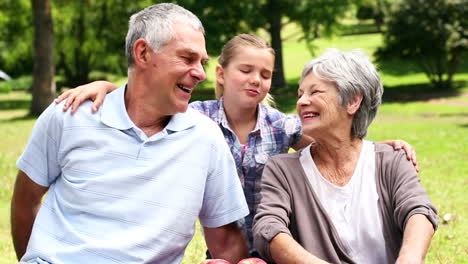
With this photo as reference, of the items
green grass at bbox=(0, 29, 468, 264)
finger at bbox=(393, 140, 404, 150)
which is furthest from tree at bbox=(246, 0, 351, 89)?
finger at bbox=(393, 140, 404, 150)

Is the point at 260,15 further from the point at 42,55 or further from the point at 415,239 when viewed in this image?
the point at 415,239

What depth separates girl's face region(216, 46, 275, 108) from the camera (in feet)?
15.6

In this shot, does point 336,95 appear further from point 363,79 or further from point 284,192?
point 284,192

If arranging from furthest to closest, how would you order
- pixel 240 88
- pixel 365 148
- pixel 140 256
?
1. pixel 240 88
2. pixel 365 148
3. pixel 140 256

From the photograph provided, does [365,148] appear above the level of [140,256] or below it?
above

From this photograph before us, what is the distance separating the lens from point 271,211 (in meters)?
3.64

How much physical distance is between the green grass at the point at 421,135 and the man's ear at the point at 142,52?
2.90 meters

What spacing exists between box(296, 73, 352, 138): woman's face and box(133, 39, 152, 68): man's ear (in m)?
0.86

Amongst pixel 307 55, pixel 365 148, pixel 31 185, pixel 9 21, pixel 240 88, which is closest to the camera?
pixel 31 185

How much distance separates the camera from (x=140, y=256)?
11.0 ft

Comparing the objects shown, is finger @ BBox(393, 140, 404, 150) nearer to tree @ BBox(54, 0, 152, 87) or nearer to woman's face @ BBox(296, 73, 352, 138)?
woman's face @ BBox(296, 73, 352, 138)

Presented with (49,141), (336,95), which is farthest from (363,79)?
(49,141)

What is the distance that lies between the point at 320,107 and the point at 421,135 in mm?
12964

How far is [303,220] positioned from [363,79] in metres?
0.80
